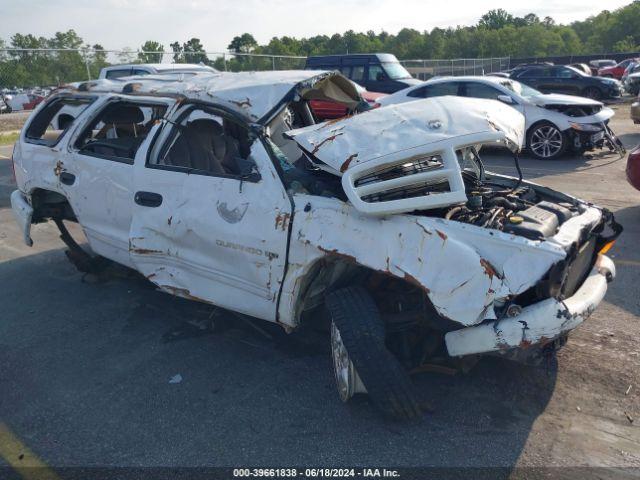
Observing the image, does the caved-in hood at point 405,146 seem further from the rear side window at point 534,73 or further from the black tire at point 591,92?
the black tire at point 591,92

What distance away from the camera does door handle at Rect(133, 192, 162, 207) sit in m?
3.99

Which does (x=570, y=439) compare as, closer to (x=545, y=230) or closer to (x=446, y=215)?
(x=545, y=230)

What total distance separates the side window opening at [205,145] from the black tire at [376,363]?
153 centimetres

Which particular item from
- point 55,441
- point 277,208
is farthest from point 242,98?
point 55,441

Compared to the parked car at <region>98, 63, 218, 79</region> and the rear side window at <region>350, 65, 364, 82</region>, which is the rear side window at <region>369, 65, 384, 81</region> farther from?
the parked car at <region>98, 63, 218, 79</region>

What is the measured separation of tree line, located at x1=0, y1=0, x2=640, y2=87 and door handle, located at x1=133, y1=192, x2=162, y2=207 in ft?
59.2

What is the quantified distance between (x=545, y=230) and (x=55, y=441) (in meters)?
2.93

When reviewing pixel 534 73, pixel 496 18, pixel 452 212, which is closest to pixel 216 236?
pixel 452 212

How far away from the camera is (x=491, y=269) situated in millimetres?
2742

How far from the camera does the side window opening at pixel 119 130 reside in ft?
14.7

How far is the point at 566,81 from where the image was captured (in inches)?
816

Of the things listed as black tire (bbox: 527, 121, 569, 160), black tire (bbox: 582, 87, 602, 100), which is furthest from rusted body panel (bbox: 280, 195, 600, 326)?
black tire (bbox: 582, 87, 602, 100)

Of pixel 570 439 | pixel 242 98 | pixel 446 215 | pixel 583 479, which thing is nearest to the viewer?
pixel 583 479

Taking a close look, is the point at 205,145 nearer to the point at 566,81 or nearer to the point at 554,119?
the point at 554,119
